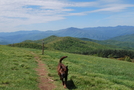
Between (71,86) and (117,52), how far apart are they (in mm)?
140138

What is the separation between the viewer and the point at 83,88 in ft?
31.5

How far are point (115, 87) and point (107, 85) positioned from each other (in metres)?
0.63

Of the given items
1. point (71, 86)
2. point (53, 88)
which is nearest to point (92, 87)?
point (71, 86)

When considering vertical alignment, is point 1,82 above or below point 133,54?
above

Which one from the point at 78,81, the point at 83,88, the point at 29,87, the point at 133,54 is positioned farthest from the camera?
the point at 133,54

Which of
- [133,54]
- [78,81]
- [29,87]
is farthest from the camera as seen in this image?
[133,54]

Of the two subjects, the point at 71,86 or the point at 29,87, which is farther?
the point at 71,86

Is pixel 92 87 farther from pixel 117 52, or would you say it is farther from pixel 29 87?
pixel 117 52

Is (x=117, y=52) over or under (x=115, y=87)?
under

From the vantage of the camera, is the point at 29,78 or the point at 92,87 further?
the point at 29,78

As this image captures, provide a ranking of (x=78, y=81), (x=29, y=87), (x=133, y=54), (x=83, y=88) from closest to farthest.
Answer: (x=29, y=87)
(x=83, y=88)
(x=78, y=81)
(x=133, y=54)

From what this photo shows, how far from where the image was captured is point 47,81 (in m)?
10.8

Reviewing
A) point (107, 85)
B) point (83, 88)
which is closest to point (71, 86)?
point (83, 88)

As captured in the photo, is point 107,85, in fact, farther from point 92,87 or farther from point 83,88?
point 83,88
